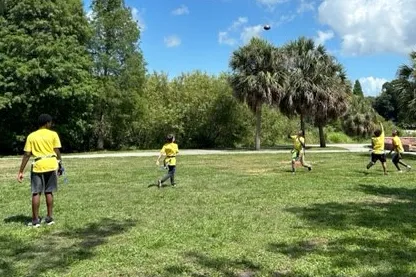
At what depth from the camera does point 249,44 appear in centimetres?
3128

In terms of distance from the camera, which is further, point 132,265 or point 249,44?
point 249,44

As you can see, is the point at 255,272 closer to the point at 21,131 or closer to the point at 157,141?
the point at 21,131

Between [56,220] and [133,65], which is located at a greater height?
[133,65]

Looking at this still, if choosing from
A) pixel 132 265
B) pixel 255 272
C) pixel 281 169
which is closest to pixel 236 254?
pixel 255 272

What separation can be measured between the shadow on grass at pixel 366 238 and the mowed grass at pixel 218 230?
0.04ft

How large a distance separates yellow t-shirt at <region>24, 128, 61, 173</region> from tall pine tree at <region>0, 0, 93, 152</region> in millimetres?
20258

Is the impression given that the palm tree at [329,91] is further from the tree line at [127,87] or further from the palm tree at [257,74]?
the palm tree at [257,74]

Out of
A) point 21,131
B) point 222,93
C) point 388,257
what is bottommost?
point 388,257

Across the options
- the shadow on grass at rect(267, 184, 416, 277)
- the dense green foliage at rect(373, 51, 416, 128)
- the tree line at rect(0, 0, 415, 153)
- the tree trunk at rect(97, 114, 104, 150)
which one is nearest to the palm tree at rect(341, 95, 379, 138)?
the tree line at rect(0, 0, 415, 153)

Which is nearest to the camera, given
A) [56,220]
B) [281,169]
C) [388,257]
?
[388,257]

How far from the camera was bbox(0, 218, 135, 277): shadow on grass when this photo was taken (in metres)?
5.52

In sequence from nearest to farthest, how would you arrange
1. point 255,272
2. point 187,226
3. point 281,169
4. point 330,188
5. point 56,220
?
point 255,272, point 187,226, point 56,220, point 330,188, point 281,169

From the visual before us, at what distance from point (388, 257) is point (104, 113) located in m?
29.6

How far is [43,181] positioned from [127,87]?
2569 centimetres
